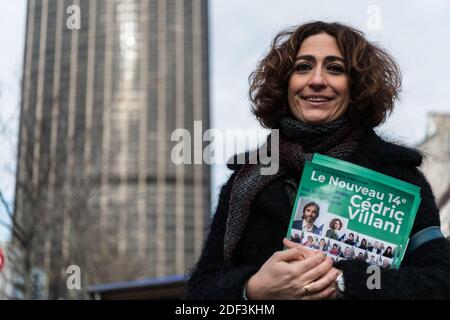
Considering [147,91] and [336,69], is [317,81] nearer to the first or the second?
[336,69]

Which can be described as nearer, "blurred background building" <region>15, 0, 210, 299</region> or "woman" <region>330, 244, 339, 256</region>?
"woman" <region>330, 244, 339, 256</region>

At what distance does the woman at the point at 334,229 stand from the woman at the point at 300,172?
0.20 ft

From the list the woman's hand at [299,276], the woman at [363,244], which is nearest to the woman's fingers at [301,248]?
the woman's hand at [299,276]

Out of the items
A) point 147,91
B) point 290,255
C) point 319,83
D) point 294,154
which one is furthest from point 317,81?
point 147,91

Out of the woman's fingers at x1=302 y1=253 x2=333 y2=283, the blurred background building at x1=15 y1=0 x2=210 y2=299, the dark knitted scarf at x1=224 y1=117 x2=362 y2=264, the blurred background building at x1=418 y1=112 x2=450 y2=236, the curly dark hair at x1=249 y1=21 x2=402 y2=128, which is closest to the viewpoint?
the woman's fingers at x1=302 y1=253 x2=333 y2=283

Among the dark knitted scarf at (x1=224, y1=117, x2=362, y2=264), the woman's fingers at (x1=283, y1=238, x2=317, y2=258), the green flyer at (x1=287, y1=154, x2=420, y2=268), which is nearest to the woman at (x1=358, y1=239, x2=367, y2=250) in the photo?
the green flyer at (x1=287, y1=154, x2=420, y2=268)

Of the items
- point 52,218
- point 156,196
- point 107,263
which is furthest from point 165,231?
point 52,218

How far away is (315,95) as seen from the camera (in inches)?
77.7

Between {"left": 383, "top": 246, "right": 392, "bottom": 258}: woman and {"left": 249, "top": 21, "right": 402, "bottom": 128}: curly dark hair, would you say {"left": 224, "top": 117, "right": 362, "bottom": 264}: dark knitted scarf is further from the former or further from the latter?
{"left": 383, "top": 246, "right": 392, "bottom": 258}: woman

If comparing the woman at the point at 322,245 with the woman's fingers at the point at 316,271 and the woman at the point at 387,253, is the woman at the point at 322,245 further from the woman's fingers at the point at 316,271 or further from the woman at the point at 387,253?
the woman at the point at 387,253

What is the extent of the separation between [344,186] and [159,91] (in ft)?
308

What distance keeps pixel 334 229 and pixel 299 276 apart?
145 millimetres

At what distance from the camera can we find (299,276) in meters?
1.63

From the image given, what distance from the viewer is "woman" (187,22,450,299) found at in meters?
1.65
